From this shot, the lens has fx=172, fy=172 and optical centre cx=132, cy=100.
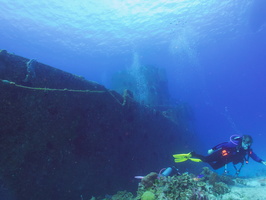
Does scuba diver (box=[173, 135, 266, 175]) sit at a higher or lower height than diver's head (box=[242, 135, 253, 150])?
lower

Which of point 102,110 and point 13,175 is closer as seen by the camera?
point 13,175

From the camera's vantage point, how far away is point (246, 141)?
6.37 metres

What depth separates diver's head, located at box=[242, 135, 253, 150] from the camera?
6.34 m

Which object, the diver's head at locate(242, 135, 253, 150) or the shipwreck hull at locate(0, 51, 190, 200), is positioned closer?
the shipwreck hull at locate(0, 51, 190, 200)

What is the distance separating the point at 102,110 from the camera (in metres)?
5.51

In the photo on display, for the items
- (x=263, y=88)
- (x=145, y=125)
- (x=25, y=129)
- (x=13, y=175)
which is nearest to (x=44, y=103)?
(x=25, y=129)

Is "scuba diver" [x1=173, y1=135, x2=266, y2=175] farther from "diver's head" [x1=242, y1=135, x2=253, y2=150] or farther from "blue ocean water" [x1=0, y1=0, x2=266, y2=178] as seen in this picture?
"blue ocean water" [x1=0, y1=0, x2=266, y2=178]

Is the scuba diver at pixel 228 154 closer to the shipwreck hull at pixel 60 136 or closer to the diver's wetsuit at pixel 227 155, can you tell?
the diver's wetsuit at pixel 227 155

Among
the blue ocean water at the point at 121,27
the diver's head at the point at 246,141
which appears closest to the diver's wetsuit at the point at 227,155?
the diver's head at the point at 246,141

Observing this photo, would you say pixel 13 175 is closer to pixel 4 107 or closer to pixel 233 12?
pixel 4 107

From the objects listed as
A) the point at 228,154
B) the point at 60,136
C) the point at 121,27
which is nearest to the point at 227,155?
the point at 228,154

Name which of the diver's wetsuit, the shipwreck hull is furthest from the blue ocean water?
the shipwreck hull

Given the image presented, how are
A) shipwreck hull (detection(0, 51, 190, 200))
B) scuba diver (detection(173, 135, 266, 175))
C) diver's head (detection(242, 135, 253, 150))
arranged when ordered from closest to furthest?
shipwreck hull (detection(0, 51, 190, 200))
diver's head (detection(242, 135, 253, 150))
scuba diver (detection(173, 135, 266, 175))

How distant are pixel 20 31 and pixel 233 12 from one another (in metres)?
32.2
